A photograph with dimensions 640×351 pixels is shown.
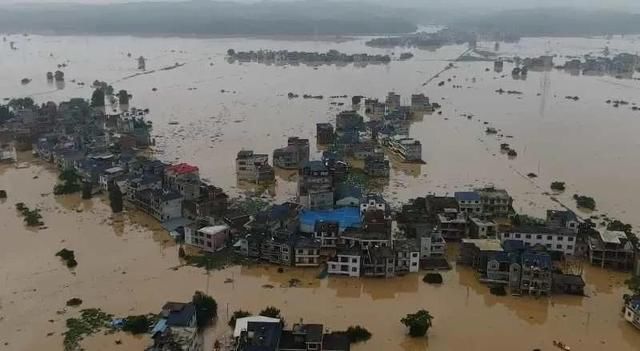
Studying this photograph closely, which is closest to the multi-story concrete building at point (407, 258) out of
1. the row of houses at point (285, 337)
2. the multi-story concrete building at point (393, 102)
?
the row of houses at point (285, 337)

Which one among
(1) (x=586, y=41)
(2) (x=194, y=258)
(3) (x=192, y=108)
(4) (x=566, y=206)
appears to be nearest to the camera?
(2) (x=194, y=258)

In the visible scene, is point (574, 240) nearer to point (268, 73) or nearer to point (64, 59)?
point (268, 73)

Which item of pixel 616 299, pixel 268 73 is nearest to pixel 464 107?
pixel 268 73

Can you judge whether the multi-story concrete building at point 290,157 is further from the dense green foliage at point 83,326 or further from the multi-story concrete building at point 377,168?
the dense green foliage at point 83,326

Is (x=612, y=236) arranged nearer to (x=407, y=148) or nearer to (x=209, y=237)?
(x=407, y=148)

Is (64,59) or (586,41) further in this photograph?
(586,41)

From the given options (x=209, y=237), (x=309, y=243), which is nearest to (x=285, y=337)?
(x=309, y=243)
